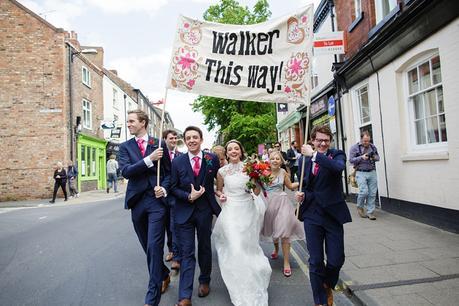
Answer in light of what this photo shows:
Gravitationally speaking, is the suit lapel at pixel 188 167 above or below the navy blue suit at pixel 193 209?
above

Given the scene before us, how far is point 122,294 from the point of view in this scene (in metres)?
4.06

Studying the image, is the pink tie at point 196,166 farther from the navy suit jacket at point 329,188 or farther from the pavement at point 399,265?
the pavement at point 399,265

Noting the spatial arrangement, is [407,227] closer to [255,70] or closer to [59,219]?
[255,70]

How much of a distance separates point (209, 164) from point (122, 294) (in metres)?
1.89

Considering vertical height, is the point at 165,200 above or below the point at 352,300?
above

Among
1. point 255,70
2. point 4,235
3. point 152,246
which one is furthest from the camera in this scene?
point 4,235

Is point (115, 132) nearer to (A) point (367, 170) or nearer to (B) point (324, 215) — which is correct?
(A) point (367, 170)

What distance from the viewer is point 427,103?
7.09 m

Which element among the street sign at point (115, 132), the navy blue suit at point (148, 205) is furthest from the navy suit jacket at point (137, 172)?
the street sign at point (115, 132)

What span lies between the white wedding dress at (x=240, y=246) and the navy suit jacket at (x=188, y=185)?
0.84 ft

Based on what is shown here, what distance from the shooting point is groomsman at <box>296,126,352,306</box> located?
133 inches

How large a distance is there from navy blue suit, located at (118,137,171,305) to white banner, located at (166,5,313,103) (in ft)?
3.61

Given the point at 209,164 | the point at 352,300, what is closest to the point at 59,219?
the point at 209,164

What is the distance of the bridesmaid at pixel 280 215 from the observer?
4820mm
